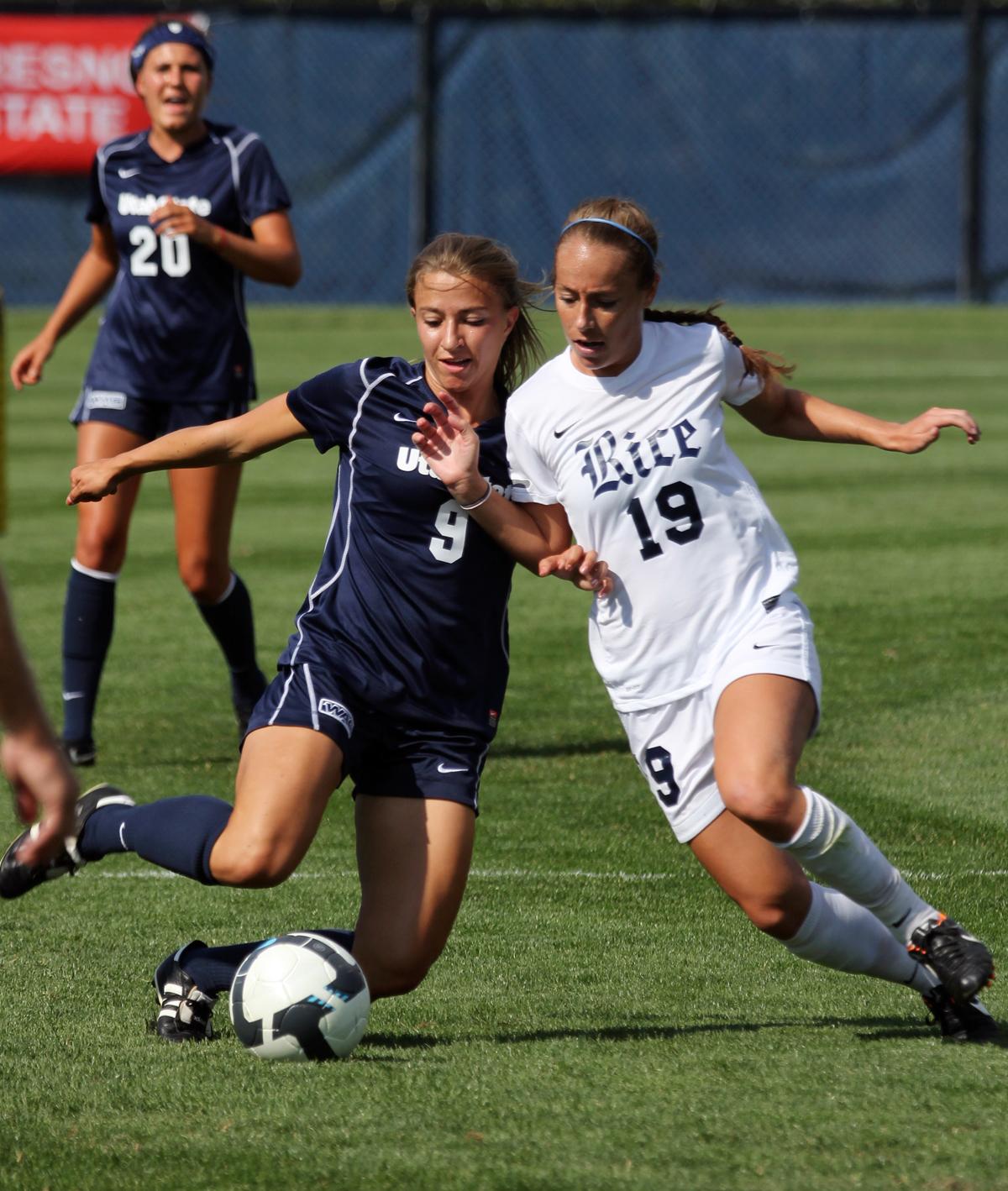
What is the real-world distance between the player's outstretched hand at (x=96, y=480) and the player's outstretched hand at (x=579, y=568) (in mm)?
1111

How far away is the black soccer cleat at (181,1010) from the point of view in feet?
14.9

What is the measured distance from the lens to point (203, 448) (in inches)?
189

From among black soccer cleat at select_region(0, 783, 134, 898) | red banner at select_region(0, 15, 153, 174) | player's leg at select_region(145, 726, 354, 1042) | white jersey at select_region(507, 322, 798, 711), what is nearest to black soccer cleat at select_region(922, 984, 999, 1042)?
white jersey at select_region(507, 322, 798, 711)

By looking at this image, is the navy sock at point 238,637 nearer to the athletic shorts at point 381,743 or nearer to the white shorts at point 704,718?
the athletic shorts at point 381,743

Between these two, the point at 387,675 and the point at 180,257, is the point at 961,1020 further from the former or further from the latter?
the point at 180,257

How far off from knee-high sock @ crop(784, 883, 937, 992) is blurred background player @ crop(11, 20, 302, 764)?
3.58 metres

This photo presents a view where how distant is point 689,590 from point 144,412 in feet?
11.8

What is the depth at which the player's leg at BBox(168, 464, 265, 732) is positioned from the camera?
744 centimetres

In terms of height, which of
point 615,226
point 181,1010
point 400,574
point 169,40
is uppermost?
point 169,40

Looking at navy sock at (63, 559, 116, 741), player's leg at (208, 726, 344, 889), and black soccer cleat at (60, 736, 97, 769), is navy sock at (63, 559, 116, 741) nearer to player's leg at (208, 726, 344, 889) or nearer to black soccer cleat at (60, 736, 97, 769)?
black soccer cleat at (60, 736, 97, 769)

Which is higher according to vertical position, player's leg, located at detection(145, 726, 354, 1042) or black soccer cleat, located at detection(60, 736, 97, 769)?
player's leg, located at detection(145, 726, 354, 1042)

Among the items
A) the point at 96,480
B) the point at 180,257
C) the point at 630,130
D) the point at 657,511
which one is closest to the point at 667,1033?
the point at 657,511

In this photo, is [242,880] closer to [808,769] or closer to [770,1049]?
[770,1049]

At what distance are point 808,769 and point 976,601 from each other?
11.2 feet
